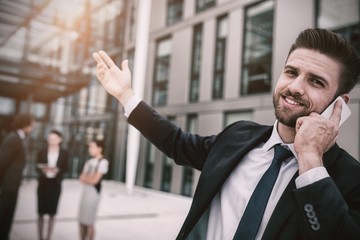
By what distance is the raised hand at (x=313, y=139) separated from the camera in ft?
2.66

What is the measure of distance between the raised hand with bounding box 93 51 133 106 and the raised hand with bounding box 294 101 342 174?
0.64 meters

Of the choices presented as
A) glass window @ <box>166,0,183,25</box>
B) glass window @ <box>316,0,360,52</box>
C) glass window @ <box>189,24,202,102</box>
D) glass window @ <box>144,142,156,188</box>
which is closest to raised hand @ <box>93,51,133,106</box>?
glass window @ <box>316,0,360,52</box>

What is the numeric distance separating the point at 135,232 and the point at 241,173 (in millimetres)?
4020

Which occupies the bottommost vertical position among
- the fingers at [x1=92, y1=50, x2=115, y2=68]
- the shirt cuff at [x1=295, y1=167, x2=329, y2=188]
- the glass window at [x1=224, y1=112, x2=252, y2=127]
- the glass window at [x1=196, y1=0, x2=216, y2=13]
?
the shirt cuff at [x1=295, y1=167, x2=329, y2=188]

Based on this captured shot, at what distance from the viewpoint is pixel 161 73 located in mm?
9562

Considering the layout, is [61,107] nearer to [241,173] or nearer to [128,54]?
[128,54]

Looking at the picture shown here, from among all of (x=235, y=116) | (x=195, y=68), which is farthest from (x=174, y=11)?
(x=235, y=116)

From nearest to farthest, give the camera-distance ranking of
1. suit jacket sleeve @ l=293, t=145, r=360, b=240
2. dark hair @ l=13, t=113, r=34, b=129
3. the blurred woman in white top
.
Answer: suit jacket sleeve @ l=293, t=145, r=360, b=240 < dark hair @ l=13, t=113, r=34, b=129 < the blurred woman in white top

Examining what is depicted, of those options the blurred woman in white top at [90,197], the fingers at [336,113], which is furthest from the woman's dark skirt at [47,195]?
the fingers at [336,113]

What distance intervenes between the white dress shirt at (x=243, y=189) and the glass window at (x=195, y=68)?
768cm

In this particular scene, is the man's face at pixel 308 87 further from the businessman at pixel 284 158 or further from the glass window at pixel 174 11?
the glass window at pixel 174 11

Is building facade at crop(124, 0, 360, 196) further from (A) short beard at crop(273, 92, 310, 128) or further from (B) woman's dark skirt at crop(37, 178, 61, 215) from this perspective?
(A) short beard at crop(273, 92, 310, 128)

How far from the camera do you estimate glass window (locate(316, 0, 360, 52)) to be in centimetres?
577

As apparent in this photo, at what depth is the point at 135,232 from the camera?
469 cm
